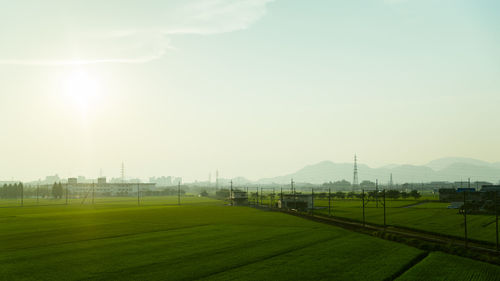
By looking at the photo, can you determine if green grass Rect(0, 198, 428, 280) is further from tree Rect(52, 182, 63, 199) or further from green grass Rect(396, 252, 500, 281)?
tree Rect(52, 182, 63, 199)

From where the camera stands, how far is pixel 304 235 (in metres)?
42.1

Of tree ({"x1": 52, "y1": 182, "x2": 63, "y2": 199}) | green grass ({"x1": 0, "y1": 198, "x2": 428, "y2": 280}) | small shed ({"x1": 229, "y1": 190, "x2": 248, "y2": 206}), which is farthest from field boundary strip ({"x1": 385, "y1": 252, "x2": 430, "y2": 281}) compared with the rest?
tree ({"x1": 52, "y1": 182, "x2": 63, "y2": 199})

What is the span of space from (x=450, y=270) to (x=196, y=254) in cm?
1779

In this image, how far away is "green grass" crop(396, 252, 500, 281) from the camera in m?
24.4

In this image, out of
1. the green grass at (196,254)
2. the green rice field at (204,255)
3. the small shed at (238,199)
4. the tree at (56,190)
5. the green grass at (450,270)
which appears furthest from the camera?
the tree at (56,190)

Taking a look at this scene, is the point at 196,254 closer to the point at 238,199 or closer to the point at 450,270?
the point at 450,270

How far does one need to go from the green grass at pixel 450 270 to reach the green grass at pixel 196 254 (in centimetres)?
123

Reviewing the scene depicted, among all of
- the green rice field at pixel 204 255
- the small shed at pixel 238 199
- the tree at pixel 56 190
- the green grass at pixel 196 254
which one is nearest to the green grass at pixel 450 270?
the green rice field at pixel 204 255

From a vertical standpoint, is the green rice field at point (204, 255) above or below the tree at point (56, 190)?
above

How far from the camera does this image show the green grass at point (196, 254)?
25.1m

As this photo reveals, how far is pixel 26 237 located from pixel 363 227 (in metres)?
37.9

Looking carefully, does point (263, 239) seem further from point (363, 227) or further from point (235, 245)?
point (363, 227)

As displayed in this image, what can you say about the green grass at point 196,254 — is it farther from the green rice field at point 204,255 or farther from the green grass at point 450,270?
the green grass at point 450,270

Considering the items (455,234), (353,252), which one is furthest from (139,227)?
(455,234)
